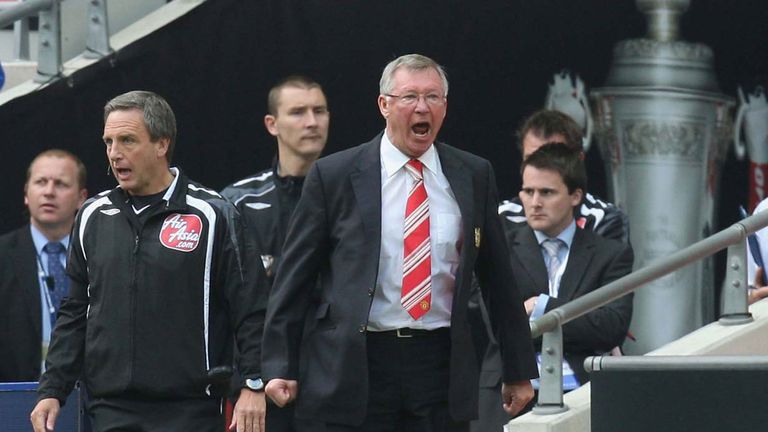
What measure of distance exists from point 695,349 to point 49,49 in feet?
12.5

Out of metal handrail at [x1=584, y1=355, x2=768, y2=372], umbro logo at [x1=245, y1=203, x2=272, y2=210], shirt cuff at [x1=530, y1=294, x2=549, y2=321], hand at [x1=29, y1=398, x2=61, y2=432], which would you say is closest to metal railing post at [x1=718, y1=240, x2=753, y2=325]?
shirt cuff at [x1=530, y1=294, x2=549, y2=321]

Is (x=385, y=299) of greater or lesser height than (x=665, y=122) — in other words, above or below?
below

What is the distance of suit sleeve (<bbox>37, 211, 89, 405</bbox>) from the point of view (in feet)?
20.8

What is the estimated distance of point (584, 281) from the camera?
7875mm

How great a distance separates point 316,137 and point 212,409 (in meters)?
2.12

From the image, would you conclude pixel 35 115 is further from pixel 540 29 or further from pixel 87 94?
pixel 540 29

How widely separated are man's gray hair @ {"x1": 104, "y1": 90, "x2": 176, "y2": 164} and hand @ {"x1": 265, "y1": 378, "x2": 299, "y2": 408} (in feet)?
3.58

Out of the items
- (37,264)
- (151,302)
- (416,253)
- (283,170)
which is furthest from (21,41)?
(416,253)

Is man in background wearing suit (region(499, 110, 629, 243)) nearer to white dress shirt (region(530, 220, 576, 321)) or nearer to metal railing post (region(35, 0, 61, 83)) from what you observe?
white dress shirt (region(530, 220, 576, 321))

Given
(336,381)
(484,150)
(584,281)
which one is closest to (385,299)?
(336,381)

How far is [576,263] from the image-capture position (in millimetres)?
7887

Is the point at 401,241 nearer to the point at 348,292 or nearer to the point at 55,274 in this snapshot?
the point at 348,292

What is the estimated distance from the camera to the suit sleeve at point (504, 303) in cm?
618

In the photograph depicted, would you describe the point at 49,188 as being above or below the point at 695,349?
above
